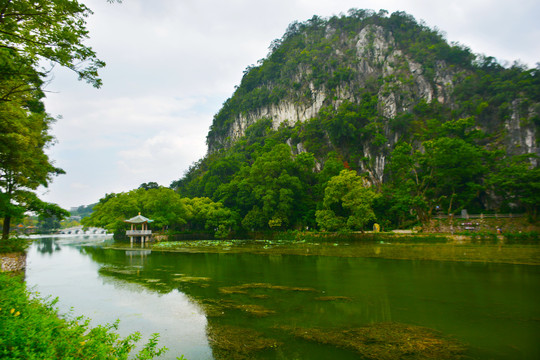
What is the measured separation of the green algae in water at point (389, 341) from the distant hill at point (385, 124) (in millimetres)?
29073

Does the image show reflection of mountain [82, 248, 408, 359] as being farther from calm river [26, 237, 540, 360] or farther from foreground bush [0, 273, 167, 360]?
foreground bush [0, 273, 167, 360]

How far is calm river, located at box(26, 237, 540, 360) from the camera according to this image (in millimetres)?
5801

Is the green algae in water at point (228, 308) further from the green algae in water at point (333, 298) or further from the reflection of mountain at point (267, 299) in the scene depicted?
the green algae in water at point (333, 298)

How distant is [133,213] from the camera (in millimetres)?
42062

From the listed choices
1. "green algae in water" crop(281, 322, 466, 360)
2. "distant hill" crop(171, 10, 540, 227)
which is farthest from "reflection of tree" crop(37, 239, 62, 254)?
"green algae in water" crop(281, 322, 466, 360)

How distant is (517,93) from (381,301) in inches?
1922

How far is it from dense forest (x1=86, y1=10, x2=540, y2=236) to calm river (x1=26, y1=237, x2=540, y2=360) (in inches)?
768

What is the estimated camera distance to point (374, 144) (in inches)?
1897

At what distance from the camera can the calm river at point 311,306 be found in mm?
5801

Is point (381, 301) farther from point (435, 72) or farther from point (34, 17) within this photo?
point (435, 72)

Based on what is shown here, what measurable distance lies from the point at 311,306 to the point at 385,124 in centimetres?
4780

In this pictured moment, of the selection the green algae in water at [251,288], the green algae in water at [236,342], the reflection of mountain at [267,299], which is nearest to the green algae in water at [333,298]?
the reflection of mountain at [267,299]

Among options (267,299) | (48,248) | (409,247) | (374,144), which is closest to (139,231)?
(48,248)

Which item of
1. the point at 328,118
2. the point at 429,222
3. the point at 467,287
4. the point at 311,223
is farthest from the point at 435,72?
the point at 467,287
